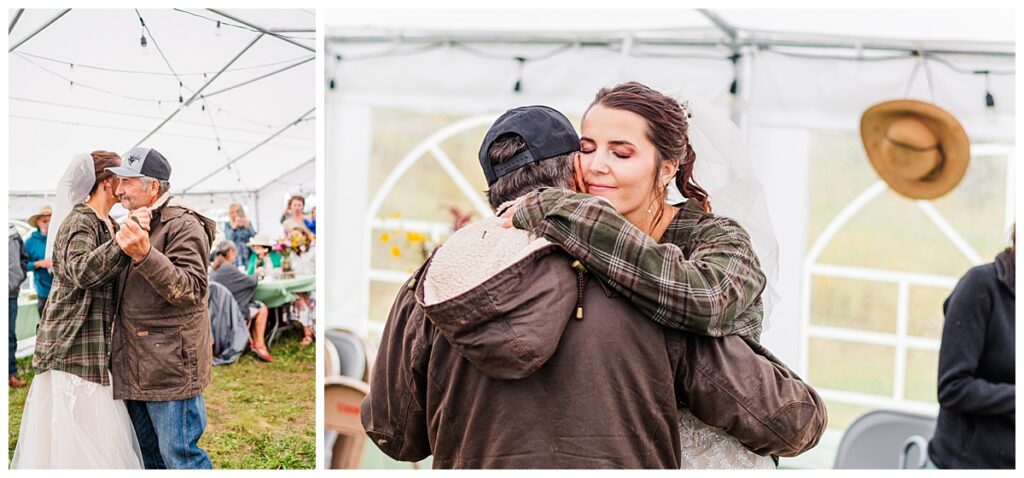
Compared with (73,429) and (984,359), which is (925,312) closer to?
(984,359)

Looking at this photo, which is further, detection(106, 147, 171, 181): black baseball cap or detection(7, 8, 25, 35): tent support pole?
detection(7, 8, 25, 35): tent support pole

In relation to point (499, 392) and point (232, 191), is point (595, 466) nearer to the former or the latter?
point (499, 392)

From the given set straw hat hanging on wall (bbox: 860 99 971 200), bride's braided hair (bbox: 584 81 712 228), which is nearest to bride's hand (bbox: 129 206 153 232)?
bride's braided hair (bbox: 584 81 712 228)

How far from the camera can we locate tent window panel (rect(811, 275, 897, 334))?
6.61 meters

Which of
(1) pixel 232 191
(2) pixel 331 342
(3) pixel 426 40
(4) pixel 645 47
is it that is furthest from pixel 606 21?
(1) pixel 232 191

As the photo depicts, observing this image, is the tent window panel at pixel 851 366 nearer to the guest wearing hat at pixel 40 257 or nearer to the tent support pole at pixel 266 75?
the tent support pole at pixel 266 75

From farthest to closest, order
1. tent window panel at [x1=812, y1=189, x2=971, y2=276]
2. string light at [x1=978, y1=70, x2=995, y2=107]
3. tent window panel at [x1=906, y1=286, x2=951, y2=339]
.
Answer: tent window panel at [x1=812, y1=189, x2=971, y2=276]
tent window panel at [x1=906, y1=286, x2=951, y2=339]
string light at [x1=978, y1=70, x2=995, y2=107]

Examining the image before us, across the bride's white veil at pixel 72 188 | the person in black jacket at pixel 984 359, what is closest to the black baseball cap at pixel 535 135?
the bride's white veil at pixel 72 188

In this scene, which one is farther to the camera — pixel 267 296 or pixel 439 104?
pixel 439 104

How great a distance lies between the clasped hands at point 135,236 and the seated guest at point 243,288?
0.20 metres

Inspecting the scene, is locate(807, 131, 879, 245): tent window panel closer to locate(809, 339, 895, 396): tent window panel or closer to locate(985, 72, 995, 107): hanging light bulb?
locate(809, 339, 895, 396): tent window panel

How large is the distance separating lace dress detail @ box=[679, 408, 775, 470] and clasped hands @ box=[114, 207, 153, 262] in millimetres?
1349

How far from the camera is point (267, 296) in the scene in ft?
8.03

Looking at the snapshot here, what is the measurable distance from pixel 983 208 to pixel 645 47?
157 cm
